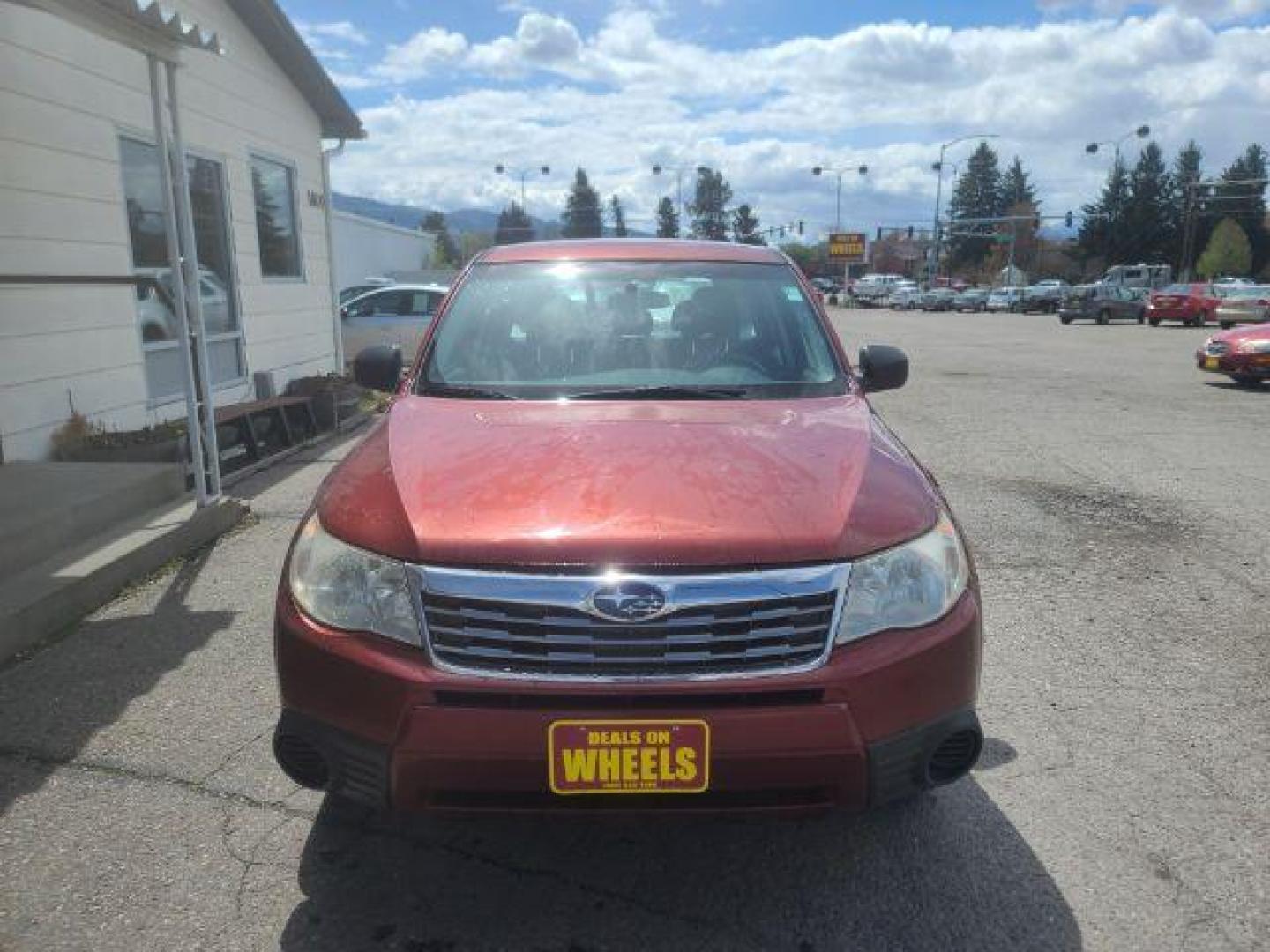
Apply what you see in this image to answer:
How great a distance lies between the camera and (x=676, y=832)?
285 centimetres

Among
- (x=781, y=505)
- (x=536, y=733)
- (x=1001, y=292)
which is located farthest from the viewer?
(x=1001, y=292)

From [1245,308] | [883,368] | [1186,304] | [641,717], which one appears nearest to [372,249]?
[1186,304]

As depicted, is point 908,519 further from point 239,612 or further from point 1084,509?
point 1084,509

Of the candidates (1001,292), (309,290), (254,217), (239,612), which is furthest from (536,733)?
(1001,292)

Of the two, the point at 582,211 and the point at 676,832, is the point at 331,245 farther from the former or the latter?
the point at 582,211

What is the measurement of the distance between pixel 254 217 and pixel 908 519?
9269mm

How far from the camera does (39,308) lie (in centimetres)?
662

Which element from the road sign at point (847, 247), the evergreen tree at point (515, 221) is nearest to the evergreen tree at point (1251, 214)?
the road sign at point (847, 247)

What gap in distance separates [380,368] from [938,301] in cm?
5274

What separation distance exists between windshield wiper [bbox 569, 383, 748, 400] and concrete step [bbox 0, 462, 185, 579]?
3192 mm

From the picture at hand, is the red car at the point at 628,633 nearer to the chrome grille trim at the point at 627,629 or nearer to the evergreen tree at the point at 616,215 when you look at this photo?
the chrome grille trim at the point at 627,629

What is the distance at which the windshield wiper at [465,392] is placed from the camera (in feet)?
10.9

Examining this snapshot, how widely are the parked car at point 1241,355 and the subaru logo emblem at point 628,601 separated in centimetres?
1436

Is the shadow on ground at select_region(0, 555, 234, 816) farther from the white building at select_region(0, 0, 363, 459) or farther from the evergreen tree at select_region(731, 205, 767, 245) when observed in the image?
the evergreen tree at select_region(731, 205, 767, 245)
